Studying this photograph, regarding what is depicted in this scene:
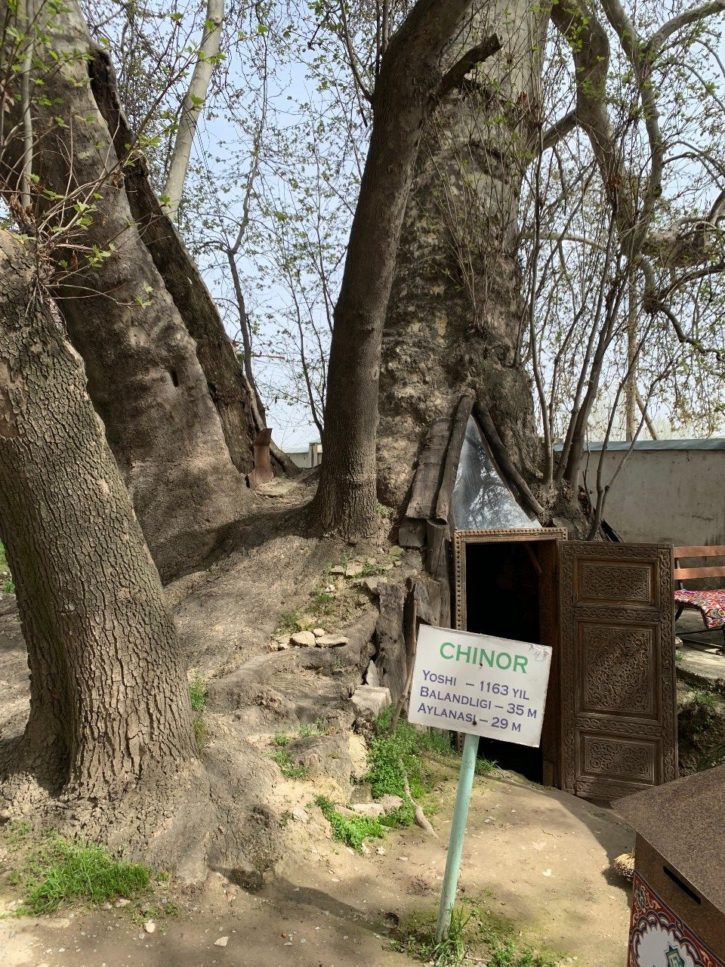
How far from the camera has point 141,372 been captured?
6.65 meters

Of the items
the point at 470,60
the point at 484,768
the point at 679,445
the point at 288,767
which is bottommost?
the point at 484,768

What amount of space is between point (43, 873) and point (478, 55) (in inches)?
213

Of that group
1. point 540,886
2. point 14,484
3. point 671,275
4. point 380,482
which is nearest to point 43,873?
point 14,484

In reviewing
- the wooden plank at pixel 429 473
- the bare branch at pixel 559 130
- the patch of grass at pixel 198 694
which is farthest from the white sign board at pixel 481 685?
the bare branch at pixel 559 130

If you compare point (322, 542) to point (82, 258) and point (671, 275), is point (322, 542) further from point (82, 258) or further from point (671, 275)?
point (671, 275)

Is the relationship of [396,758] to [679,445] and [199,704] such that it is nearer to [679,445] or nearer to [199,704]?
[199,704]

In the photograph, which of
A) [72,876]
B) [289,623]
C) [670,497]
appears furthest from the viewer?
[670,497]

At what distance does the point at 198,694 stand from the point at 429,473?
2833 mm

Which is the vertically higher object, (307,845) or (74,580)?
(74,580)

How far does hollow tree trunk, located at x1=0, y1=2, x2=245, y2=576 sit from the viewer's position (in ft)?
20.6

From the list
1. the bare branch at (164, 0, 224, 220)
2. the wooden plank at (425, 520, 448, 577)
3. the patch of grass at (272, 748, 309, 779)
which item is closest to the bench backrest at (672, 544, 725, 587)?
the wooden plank at (425, 520, 448, 577)

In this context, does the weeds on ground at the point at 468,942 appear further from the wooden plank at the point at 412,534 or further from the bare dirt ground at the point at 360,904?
the wooden plank at the point at 412,534

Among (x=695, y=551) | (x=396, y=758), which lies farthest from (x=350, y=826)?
(x=695, y=551)

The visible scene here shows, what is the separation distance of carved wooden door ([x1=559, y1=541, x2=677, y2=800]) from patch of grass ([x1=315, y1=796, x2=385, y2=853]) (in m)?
3.05
